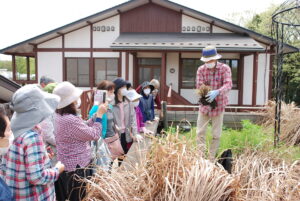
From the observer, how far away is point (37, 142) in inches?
73.5

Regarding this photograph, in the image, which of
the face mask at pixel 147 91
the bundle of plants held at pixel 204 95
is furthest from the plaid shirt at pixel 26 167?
the face mask at pixel 147 91

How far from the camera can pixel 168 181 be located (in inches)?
68.3

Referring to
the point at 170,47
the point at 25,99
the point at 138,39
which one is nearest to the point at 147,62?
the point at 138,39

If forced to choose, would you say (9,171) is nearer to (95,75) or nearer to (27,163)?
(27,163)

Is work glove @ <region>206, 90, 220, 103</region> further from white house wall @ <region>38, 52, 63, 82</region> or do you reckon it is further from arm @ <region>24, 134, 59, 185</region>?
white house wall @ <region>38, 52, 63, 82</region>

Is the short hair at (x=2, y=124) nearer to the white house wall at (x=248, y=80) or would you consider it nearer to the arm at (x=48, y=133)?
the arm at (x=48, y=133)

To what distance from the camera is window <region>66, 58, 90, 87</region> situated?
1532 centimetres

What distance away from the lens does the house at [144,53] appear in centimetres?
1441

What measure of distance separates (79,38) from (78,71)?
174 centimetres

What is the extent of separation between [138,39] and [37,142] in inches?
496

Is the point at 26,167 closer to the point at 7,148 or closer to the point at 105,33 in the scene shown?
the point at 7,148

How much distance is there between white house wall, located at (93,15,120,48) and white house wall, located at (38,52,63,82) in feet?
7.02

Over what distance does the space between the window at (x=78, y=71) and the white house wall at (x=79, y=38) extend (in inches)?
30.2

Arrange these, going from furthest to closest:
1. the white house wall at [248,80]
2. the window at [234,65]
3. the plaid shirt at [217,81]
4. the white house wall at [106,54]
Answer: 1. the white house wall at [106,54]
2. the window at [234,65]
3. the white house wall at [248,80]
4. the plaid shirt at [217,81]
